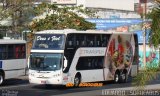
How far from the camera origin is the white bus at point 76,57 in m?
25.8

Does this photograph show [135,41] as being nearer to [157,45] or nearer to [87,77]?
[87,77]

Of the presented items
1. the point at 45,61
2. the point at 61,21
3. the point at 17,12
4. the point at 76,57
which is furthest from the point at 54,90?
the point at 17,12

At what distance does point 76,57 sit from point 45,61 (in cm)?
176

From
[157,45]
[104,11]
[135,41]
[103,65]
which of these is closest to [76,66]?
[103,65]

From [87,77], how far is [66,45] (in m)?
2.84

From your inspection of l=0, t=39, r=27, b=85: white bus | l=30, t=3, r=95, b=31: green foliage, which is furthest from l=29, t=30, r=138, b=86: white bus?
l=30, t=3, r=95, b=31: green foliage

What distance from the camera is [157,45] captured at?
9844mm

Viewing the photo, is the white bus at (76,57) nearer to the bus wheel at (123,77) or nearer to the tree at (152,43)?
the bus wheel at (123,77)

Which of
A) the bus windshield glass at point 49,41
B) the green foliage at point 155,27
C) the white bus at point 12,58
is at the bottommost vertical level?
the white bus at point 12,58

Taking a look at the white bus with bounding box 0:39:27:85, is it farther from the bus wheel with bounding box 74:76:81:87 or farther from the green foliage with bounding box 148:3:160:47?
the green foliage with bounding box 148:3:160:47

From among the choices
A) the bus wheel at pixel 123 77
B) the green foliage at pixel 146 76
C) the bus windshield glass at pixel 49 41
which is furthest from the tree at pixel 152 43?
the bus wheel at pixel 123 77

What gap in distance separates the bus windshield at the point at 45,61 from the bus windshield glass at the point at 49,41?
1.56ft

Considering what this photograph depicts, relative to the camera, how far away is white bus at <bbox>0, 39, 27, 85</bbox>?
27922 mm

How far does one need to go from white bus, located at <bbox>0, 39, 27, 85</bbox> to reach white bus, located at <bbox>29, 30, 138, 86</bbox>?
2.05m
